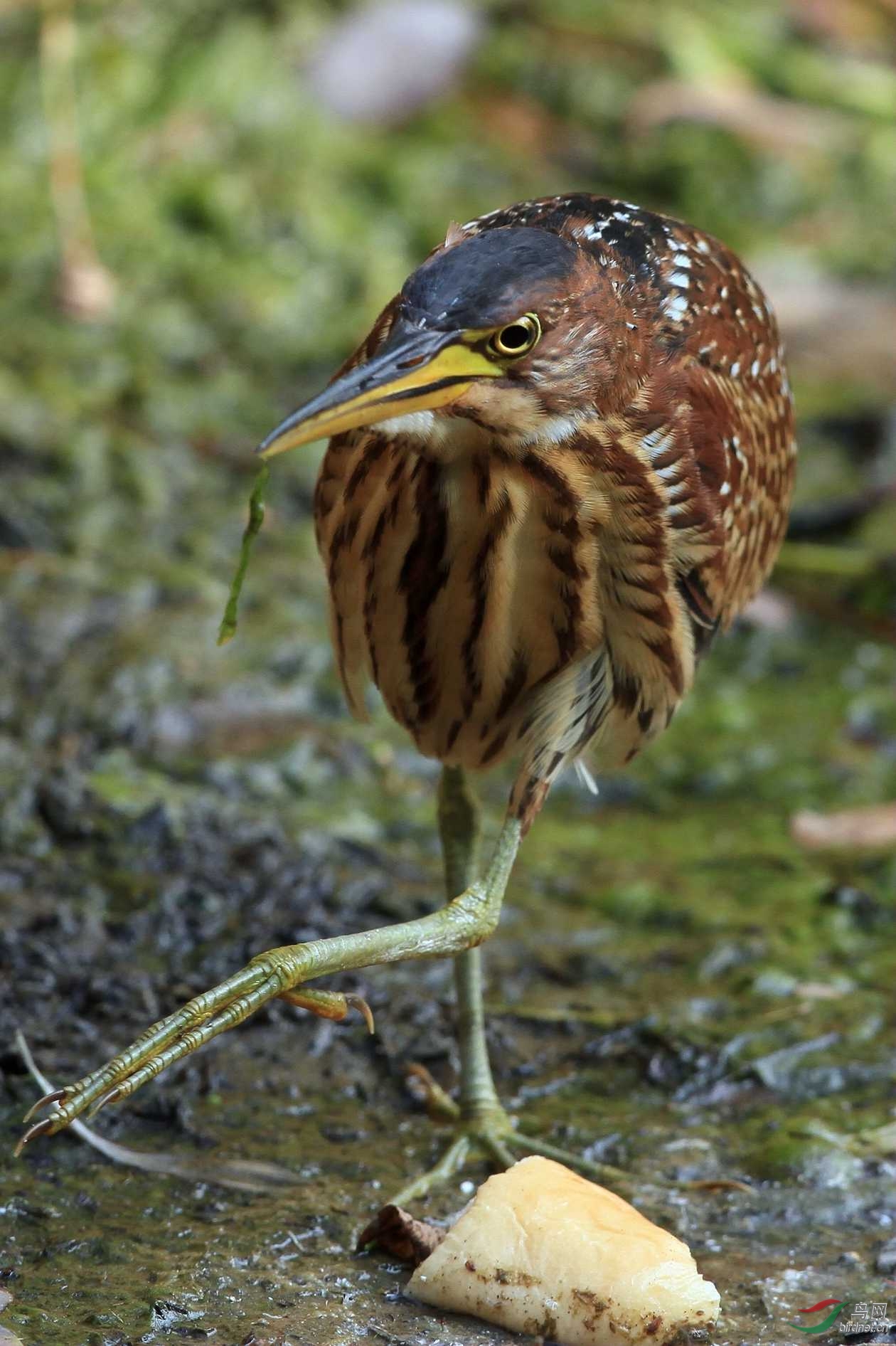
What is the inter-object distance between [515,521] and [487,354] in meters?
0.38

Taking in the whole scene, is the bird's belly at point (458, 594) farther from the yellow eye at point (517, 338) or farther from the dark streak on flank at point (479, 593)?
the yellow eye at point (517, 338)

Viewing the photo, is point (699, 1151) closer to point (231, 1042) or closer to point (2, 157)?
point (231, 1042)

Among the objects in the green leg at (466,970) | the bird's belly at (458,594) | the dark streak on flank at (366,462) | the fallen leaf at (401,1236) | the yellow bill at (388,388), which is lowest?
the fallen leaf at (401,1236)

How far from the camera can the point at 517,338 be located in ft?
9.59

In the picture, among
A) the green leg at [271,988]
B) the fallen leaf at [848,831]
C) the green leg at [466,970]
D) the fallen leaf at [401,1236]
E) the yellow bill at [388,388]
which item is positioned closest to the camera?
the yellow bill at [388,388]

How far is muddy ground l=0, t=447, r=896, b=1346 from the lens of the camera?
3.25 meters

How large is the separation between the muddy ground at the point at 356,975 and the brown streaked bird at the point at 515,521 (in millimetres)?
281

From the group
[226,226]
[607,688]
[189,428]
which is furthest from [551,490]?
[226,226]

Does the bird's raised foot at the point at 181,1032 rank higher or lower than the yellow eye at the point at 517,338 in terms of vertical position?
lower


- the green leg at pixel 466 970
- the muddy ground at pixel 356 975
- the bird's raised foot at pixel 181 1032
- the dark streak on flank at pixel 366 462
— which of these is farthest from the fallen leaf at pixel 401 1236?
the dark streak on flank at pixel 366 462

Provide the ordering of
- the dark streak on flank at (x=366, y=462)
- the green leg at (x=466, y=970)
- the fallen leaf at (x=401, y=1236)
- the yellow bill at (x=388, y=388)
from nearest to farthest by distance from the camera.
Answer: the yellow bill at (x=388, y=388) < the fallen leaf at (x=401, y=1236) < the dark streak on flank at (x=366, y=462) < the green leg at (x=466, y=970)

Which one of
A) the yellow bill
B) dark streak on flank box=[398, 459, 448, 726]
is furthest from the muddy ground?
the yellow bill

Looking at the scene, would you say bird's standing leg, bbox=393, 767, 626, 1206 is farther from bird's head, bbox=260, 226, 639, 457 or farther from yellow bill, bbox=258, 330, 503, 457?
yellow bill, bbox=258, 330, 503, 457

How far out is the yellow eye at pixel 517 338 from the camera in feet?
9.47
